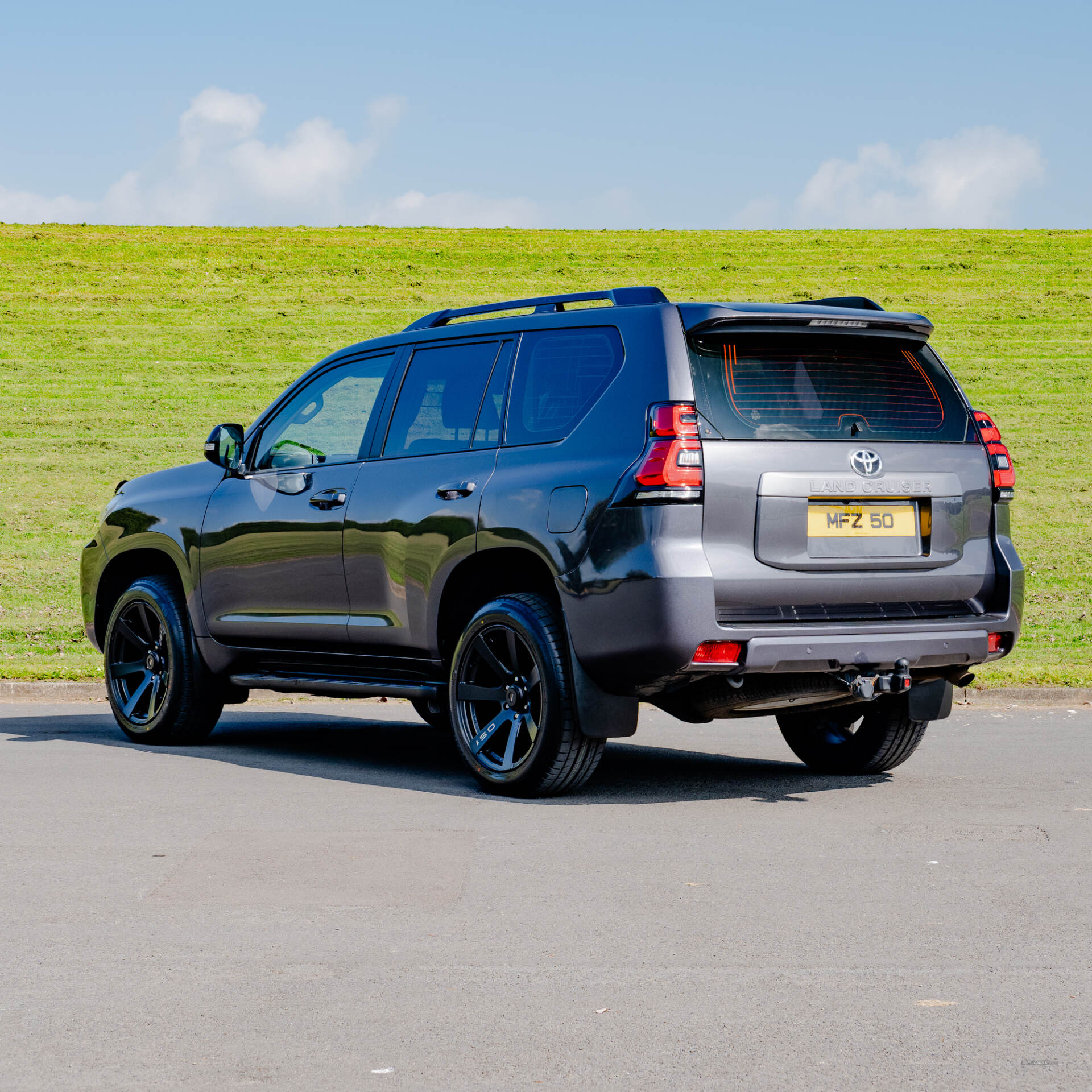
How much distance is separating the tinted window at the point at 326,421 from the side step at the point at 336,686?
1.11 m

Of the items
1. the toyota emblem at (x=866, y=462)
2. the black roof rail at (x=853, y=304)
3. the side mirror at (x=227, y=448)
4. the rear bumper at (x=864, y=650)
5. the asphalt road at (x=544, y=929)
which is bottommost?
the asphalt road at (x=544, y=929)

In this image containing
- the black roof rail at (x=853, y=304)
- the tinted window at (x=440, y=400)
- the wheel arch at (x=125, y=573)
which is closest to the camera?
the black roof rail at (x=853, y=304)

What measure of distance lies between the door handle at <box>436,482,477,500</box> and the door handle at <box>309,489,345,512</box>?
0.77 m

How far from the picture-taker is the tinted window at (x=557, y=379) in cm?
720

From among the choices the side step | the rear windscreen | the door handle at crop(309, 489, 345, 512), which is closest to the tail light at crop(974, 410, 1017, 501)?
the rear windscreen

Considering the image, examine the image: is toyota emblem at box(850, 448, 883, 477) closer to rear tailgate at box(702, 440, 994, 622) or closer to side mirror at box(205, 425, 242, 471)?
rear tailgate at box(702, 440, 994, 622)

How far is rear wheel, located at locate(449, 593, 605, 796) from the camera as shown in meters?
7.13

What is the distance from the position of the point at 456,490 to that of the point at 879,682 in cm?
208

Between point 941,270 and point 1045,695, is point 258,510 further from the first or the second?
point 941,270

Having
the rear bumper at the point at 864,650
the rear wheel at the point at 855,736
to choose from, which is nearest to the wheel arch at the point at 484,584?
the rear bumper at the point at 864,650

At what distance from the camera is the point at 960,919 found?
17.4ft

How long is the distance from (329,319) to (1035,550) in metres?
21.4

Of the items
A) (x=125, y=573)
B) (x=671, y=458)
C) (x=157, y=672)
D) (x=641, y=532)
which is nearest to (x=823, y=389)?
(x=671, y=458)

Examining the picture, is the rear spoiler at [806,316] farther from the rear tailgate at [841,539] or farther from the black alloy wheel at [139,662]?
the black alloy wheel at [139,662]
